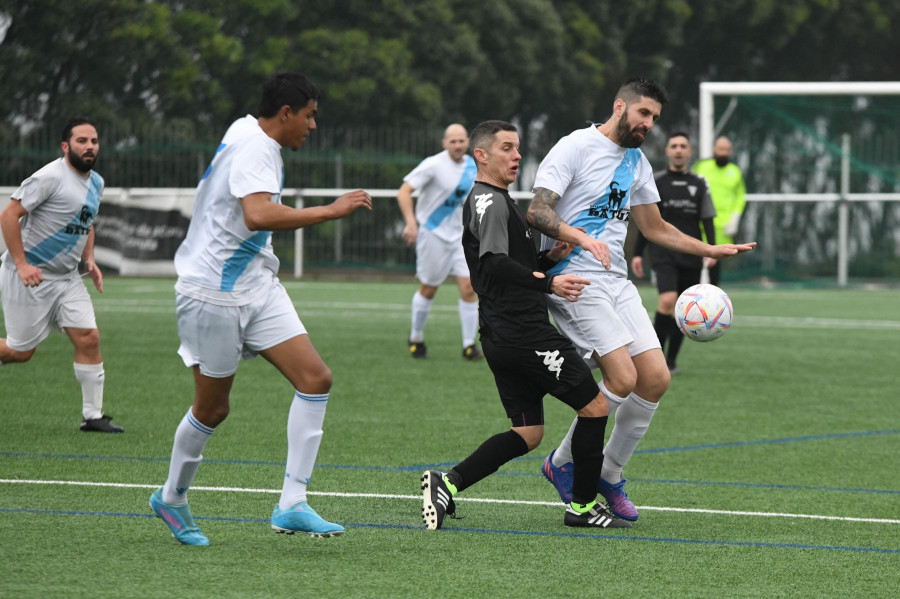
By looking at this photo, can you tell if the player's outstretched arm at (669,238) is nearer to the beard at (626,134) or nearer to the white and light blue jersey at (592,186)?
the white and light blue jersey at (592,186)

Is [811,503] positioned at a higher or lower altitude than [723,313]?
lower

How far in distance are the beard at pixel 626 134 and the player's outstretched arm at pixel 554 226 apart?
18.9 inches

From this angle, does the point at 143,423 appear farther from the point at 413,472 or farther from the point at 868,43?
the point at 868,43

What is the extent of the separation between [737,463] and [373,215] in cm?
2262

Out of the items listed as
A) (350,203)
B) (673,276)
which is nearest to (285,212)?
(350,203)

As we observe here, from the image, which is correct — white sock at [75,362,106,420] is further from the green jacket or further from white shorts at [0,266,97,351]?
the green jacket

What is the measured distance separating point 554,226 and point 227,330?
158 cm

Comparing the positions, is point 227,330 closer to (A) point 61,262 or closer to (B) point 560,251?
(B) point 560,251

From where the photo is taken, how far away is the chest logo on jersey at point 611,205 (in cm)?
675

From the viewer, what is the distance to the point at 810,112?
25.6 metres

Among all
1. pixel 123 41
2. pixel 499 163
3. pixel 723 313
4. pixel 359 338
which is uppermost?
pixel 123 41

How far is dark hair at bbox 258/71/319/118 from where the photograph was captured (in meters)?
5.83

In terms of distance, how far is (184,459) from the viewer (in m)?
5.90

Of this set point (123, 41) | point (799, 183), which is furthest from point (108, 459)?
point (123, 41)
